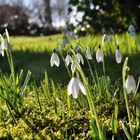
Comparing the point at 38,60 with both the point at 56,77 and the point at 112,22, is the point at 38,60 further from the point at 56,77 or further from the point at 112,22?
the point at 112,22

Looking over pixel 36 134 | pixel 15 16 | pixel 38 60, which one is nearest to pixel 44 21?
pixel 15 16

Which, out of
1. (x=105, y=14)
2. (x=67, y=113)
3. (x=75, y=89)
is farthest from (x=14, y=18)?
(x=75, y=89)

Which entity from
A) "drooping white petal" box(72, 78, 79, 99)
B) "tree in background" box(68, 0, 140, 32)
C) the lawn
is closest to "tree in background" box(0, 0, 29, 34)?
"tree in background" box(68, 0, 140, 32)

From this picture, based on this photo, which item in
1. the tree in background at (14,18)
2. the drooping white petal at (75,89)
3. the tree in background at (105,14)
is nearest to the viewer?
the drooping white petal at (75,89)

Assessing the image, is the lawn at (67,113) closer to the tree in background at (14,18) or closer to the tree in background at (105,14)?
the tree in background at (105,14)

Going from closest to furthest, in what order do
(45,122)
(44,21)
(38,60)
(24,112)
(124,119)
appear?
(124,119) < (45,122) < (24,112) < (38,60) < (44,21)

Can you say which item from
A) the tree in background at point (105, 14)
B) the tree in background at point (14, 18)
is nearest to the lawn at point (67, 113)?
the tree in background at point (105, 14)

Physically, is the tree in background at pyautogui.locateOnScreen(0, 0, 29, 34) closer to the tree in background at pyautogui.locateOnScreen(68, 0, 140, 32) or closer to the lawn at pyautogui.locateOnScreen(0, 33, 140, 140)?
the tree in background at pyautogui.locateOnScreen(68, 0, 140, 32)

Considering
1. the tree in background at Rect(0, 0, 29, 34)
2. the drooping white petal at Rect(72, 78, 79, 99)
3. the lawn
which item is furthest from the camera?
the tree in background at Rect(0, 0, 29, 34)
